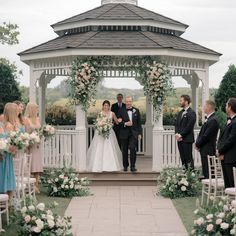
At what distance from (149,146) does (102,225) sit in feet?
33.7

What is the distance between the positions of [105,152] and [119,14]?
405 centimetres

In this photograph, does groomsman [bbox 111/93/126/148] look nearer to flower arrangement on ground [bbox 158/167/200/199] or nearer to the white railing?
the white railing

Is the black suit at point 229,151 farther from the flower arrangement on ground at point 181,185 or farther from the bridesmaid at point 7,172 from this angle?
the bridesmaid at point 7,172

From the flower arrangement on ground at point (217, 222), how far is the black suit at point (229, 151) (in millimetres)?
2434

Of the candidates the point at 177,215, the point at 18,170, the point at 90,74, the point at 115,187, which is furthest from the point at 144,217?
the point at 90,74

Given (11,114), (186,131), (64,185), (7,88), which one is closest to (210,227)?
(11,114)

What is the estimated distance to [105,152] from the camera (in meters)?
15.0

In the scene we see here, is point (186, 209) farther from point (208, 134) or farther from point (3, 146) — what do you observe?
point (3, 146)

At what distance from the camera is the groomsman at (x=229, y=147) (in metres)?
9.91

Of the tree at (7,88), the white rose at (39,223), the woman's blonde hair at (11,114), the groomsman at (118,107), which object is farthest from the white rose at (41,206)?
the tree at (7,88)

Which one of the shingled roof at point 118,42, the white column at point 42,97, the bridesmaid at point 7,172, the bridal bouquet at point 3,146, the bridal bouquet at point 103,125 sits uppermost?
the shingled roof at point 118,42

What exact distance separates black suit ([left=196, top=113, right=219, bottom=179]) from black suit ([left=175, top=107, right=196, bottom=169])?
108cm

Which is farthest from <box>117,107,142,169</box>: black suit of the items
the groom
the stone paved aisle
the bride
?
the stone paved aisle

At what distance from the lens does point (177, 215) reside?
34.7 feet
